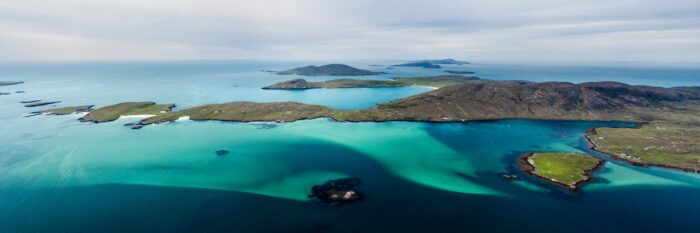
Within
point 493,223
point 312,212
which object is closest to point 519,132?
point 493,223

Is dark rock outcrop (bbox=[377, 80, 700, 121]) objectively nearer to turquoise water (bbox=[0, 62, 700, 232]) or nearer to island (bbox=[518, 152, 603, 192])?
turquoise water (bbox=[0, 62, 700, 232])

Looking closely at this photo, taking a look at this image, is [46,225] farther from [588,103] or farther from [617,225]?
[588,103]

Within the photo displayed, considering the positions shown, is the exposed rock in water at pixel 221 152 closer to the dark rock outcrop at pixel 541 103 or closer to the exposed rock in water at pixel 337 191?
the exposed rock in water at pixel 337 191

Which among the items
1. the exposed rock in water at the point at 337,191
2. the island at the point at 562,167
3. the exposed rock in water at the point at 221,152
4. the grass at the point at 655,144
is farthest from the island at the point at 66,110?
the grass at the point at 655,144

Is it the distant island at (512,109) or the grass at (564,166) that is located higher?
the distant island at (512,109)

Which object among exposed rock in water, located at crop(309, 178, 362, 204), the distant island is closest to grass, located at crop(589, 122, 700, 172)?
the distant island

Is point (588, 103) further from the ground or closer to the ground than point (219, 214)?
further from the ground
